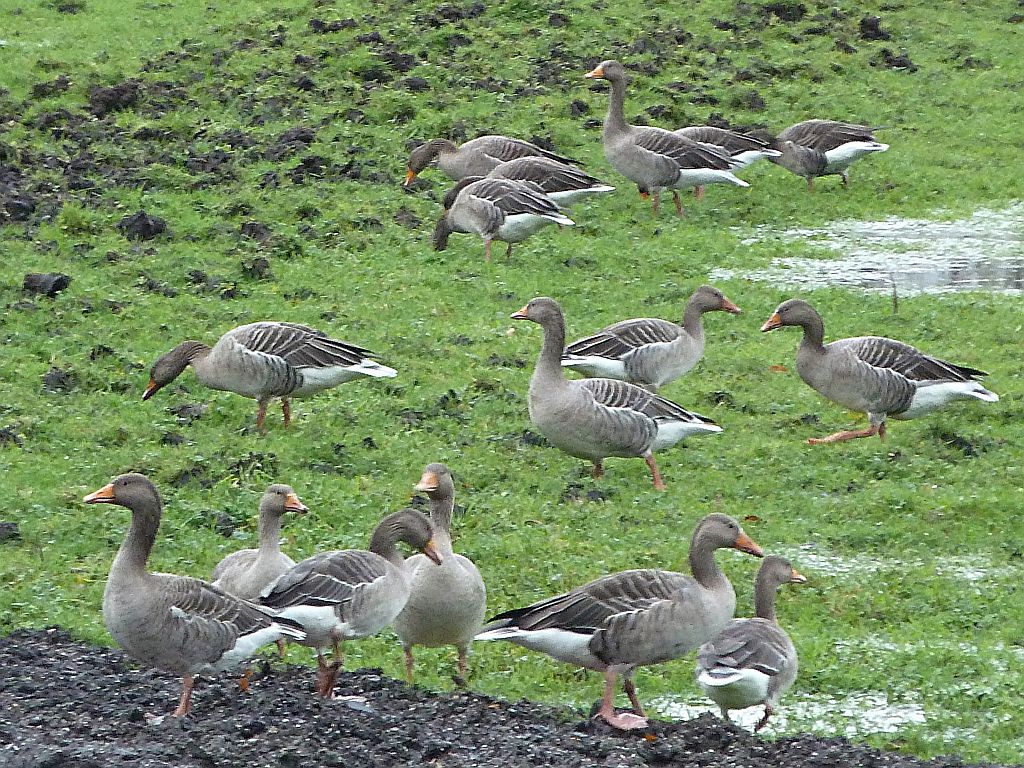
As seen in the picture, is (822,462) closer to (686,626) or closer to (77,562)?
(686,626)

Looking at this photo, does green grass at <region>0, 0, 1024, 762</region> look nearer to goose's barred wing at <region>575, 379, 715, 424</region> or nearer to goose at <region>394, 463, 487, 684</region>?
goose at <region>394, 463, 487, 684</region>

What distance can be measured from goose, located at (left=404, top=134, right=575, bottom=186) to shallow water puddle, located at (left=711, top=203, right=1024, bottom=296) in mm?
3333

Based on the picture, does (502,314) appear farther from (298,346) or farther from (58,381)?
(58,381)

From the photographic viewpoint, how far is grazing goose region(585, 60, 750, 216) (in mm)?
20141

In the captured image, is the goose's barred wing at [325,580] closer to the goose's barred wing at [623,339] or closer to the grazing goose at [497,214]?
the goose's barred wing at [623,339]

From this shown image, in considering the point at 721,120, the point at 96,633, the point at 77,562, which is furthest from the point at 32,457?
the point at 721,120

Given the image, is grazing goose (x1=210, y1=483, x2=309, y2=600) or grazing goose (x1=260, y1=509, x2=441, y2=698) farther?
grazing goose (x1=210, y1=483, x2=309, y2=600)

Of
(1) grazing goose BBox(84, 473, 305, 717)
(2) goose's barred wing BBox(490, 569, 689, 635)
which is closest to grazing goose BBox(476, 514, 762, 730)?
(2) goose's barred wing BBox(490, 569, 689, 635)

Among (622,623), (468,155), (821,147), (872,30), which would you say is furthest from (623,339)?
(872,30)

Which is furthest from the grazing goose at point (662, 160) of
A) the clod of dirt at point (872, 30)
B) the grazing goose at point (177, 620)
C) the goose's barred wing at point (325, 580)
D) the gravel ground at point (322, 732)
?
the grazing goose at point (177, 620)

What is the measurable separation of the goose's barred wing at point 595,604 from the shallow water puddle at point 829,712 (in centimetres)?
77

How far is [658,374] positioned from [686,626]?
568cm

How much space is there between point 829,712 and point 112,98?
56.3 feet

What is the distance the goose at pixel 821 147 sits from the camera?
2116 cm
